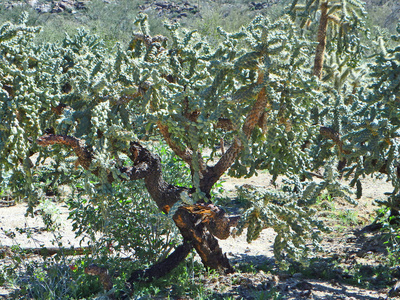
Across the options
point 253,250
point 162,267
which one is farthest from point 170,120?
point 253,250

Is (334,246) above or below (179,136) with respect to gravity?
below

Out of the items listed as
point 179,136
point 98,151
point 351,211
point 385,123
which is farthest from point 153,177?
point 351,211

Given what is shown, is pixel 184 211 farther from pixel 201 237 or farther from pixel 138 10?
pixel 138 10

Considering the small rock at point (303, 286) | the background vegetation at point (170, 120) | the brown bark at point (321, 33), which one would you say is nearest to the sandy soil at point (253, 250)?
the small rock at point (303, 286)

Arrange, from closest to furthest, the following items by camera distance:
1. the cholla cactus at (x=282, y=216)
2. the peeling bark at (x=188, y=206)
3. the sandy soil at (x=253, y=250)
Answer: the cholla cactus at (x=282, y=216) < the peeling bark at (x=188, y=206) < the sandy soil at (x=253, y=250)

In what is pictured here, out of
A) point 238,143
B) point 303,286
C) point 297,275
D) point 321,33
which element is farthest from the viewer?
point 321,33

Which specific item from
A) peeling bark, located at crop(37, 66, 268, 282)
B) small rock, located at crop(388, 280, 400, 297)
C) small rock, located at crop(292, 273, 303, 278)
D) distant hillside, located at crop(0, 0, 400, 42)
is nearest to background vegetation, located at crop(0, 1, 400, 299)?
peeling bark, located at crop(37, 66, 268, 282)

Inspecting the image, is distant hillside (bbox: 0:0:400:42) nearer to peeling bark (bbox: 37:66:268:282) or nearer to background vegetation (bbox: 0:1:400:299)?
background vegetation (bbox: 0:1:400:299)

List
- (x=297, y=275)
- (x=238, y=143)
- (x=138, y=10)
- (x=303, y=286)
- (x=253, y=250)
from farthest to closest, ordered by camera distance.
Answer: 1. (x=138, y=10)
2. (x=253, y=250)
3. (x=297, y=275)
4. (x=303, y=286)
5. (x=238, y=143)

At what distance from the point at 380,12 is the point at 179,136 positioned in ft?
109

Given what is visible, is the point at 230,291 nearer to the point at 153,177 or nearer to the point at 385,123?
the point at 153,177

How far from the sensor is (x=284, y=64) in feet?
13.2

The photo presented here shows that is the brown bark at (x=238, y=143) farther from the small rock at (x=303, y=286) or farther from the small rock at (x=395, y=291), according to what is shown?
the small rock at (x=395, y=291)

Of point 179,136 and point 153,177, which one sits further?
point 153,177
